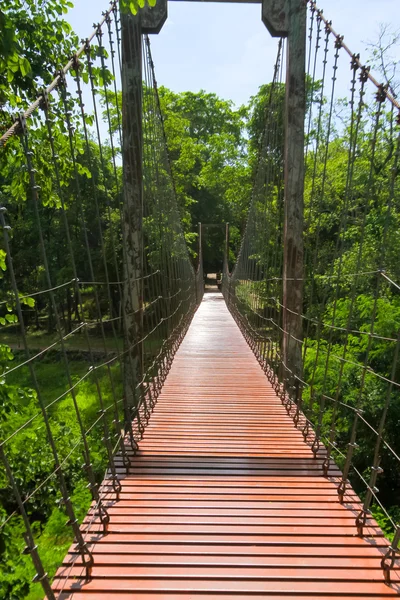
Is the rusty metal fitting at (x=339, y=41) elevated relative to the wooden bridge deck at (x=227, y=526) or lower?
elevated

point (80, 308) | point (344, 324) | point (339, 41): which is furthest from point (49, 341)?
point (339, 41)

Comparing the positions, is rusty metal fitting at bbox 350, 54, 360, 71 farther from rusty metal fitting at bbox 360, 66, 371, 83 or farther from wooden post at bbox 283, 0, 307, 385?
wooden post at bbox 283, 0, 307, 385

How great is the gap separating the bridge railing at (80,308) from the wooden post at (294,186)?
2.48 ft

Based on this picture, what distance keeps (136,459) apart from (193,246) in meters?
17.5

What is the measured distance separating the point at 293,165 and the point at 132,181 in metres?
0.89

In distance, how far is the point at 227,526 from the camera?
51.6 inches

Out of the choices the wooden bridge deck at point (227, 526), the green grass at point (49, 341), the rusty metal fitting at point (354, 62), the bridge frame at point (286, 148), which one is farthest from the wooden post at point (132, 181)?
the green grass at point (49, 341)

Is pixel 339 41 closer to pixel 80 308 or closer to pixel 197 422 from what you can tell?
pixel 80 308

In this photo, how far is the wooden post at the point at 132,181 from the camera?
7.68 feet

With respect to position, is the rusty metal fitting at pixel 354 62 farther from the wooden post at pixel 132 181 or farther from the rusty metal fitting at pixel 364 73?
the wooden post at pixel 132 181

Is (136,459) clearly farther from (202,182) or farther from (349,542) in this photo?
(202,182)

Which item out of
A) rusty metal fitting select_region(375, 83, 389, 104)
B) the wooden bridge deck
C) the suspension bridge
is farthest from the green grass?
rusty metal fitting select_region(375, 83, 389, 104)

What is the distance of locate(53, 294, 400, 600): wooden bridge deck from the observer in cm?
106

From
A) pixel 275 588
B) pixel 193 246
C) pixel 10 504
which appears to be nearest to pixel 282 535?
pixel 275 588
